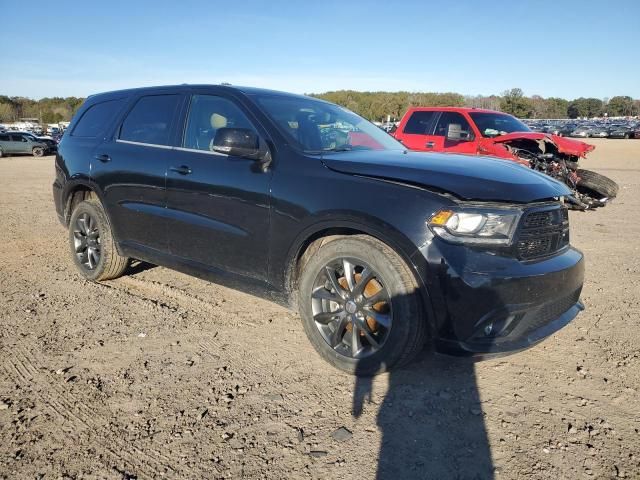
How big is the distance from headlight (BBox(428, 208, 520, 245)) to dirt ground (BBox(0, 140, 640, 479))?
940 mm

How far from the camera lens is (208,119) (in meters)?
3.95

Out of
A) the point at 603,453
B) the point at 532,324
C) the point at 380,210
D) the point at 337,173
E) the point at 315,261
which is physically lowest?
the point at 603,453

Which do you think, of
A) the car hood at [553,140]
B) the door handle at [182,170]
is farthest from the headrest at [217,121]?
the car hood at [553,140]

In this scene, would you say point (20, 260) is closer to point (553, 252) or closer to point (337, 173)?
point (337, 173)

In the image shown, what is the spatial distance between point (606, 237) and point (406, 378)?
5.61 meters

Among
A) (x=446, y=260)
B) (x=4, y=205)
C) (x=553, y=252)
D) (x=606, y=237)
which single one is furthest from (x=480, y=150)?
(x=4, y=205)

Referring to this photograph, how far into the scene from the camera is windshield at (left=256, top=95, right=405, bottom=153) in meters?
3.64

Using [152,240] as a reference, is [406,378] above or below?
below

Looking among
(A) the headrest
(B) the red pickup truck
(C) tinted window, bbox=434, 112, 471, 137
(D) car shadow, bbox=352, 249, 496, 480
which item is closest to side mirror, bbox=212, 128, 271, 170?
(A) the headrest

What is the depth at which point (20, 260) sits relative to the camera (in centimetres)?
576

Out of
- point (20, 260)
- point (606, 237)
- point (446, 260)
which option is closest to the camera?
point (446, 260)

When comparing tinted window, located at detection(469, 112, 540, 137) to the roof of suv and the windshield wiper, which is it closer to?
the roof of suv

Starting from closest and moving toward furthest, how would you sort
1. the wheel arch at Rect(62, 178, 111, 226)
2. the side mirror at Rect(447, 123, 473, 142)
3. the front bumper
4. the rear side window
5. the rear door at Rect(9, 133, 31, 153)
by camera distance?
the front bumper, the wheel arch at Rect(62, 178, 111, 226), the side mirror at Rect(447, 123, 473, 142), the rear side window, the rear door at Rect(9, 133, 31, 153)

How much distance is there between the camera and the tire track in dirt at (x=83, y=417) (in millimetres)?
2311
